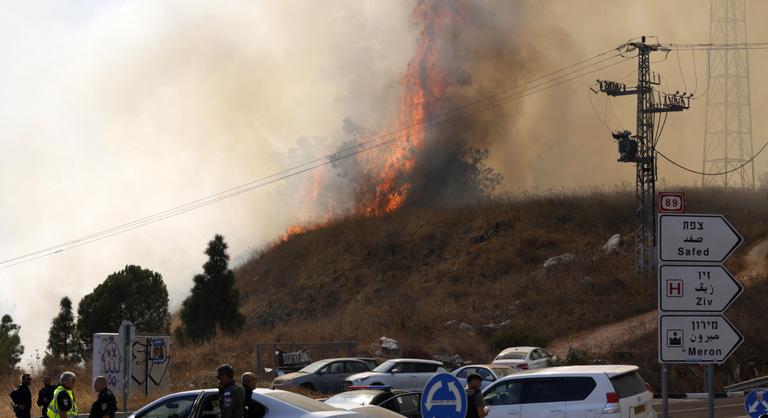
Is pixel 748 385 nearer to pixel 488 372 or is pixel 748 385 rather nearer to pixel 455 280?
pixel 488 372

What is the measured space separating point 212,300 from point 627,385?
134 ft

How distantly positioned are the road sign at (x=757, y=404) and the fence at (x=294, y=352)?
83.6 ft

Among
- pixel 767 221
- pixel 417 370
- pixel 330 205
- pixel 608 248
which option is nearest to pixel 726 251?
pixel 417 370

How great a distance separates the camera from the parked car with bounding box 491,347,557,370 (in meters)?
35.4

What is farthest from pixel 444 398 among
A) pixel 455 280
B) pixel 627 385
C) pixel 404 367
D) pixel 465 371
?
pixel 455 280

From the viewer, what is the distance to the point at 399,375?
3031cm

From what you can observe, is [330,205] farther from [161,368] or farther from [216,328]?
[161,368]

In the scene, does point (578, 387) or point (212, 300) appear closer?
point (578, 387)

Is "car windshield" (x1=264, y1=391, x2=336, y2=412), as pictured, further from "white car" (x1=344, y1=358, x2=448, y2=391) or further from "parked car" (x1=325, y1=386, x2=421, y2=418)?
"white car" (x1=344, y1=358, x2=448, y2=391)

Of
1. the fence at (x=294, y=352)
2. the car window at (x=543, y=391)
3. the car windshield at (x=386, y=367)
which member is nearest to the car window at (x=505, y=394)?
the car window at (x=543, y=391)

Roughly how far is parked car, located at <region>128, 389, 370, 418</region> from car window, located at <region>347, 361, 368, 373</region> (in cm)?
1908

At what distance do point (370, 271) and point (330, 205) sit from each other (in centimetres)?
1249

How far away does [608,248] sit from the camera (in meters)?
60.0

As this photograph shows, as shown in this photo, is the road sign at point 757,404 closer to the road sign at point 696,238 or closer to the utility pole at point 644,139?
the road sign at point 696,238
